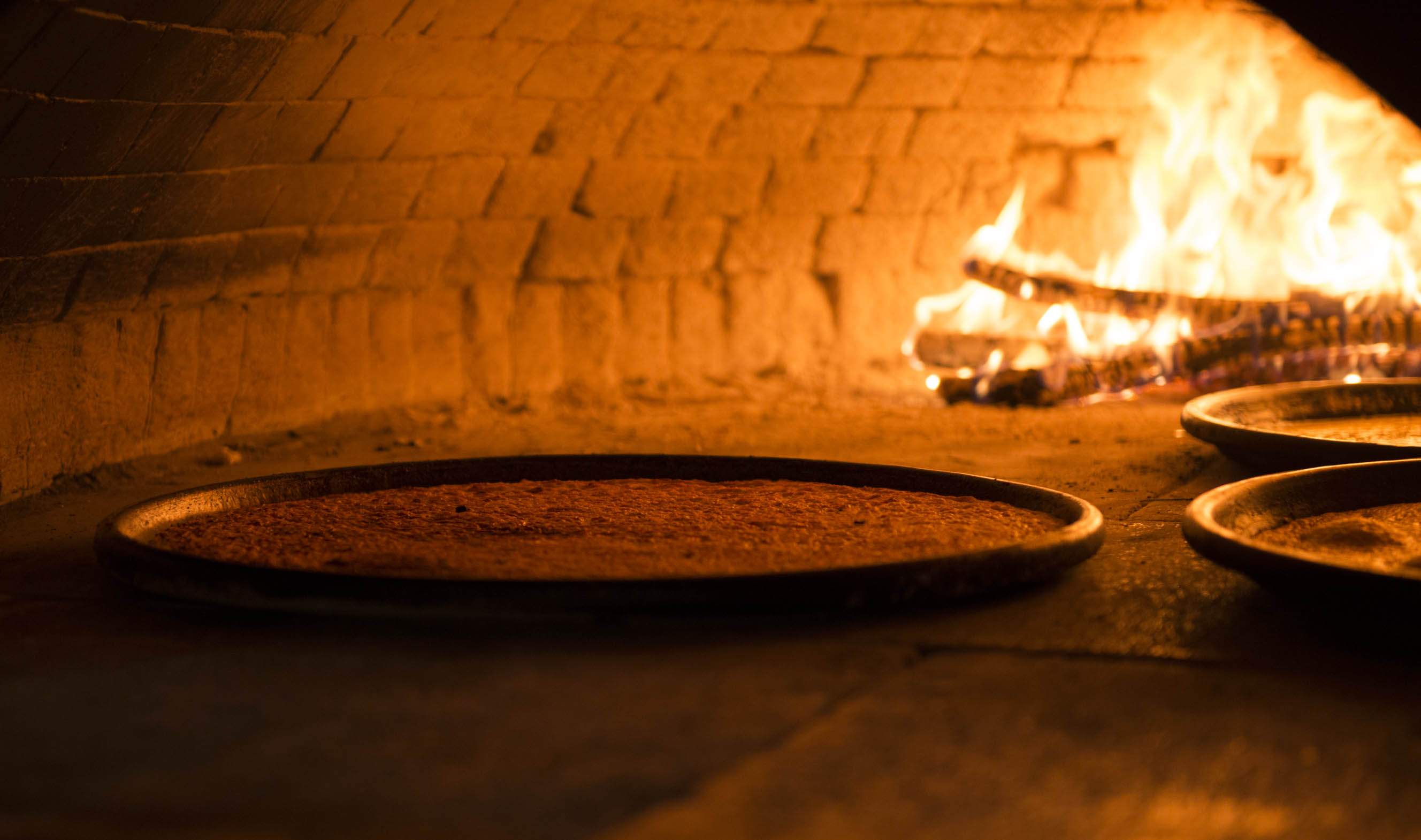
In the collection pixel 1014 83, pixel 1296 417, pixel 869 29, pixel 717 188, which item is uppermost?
pixel 869 29

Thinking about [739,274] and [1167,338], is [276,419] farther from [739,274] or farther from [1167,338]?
[1167,338]

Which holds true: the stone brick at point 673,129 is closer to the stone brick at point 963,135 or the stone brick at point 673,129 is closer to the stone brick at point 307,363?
the stone brick at point 963,135

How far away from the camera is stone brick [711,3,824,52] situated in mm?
4121

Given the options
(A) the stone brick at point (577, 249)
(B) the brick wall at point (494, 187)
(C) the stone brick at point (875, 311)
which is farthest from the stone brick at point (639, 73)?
(C) the stone brick at point (875, 311)

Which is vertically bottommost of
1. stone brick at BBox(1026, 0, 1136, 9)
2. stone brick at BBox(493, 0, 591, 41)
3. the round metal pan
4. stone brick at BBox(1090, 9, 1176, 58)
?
the round metal pan

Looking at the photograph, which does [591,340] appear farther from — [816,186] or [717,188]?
[816,186]

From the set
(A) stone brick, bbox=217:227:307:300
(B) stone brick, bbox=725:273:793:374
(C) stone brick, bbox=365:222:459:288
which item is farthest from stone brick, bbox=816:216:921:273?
(A) stone brick, bbox=217:227:307:300

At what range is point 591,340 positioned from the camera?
4.83 m

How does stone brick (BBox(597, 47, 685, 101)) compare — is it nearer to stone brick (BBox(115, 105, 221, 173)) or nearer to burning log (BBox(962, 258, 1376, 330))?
stone brick (BBox(115, 105, 221, 173))

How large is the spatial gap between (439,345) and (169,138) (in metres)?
1.49

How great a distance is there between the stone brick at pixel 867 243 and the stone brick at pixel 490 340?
1273 mm

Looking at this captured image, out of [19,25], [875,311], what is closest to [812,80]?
[875,311]

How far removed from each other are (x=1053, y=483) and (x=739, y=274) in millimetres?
2051

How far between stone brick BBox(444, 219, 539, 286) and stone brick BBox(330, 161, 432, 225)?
0.30 m
